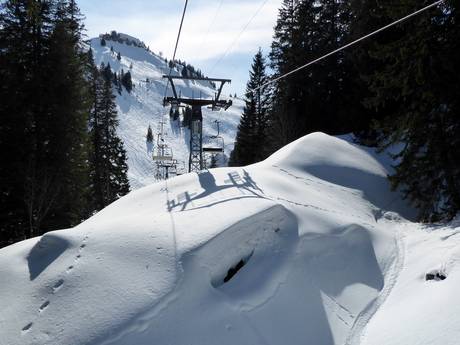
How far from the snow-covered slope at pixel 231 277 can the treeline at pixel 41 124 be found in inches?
437

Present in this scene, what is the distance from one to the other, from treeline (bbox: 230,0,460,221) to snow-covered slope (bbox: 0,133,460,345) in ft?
7.76

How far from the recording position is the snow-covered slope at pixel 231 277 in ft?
16.0

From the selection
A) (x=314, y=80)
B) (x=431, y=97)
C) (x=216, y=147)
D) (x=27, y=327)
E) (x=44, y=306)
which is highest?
(x=314, y=80)

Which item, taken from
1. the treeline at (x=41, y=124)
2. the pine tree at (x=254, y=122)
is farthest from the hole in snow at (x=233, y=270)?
the pine tree at (x=254, y=122)

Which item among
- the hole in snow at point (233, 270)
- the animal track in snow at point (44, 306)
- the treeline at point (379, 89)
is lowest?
the animal track in snow at point (44, 306)

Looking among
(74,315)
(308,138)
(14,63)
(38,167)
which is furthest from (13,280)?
(14,63)

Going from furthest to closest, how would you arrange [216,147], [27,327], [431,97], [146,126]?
[146,126] → [216,147] → [431,97] → [27,327]

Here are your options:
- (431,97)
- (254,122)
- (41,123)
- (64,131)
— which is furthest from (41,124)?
(254,122)

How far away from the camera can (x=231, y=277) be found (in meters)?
6.07

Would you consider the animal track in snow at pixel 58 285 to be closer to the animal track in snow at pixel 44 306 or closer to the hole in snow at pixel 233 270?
the animal track in snow at pixel 44 306

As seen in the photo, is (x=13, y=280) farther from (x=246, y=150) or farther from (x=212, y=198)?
(x=246, y=150)

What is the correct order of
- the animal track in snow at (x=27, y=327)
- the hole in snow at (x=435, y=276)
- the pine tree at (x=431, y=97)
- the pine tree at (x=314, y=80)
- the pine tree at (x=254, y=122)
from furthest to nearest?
the pine tree at (x=254, y=122), the pine tree at (x=314, y=80), the pine tree at (x=431, y=97), the hole in snow at (x=435, y=276), the animal track in snow at (x=27, y=327)

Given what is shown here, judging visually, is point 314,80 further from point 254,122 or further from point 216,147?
point 254,122

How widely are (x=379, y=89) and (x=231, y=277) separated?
7.94 meters
